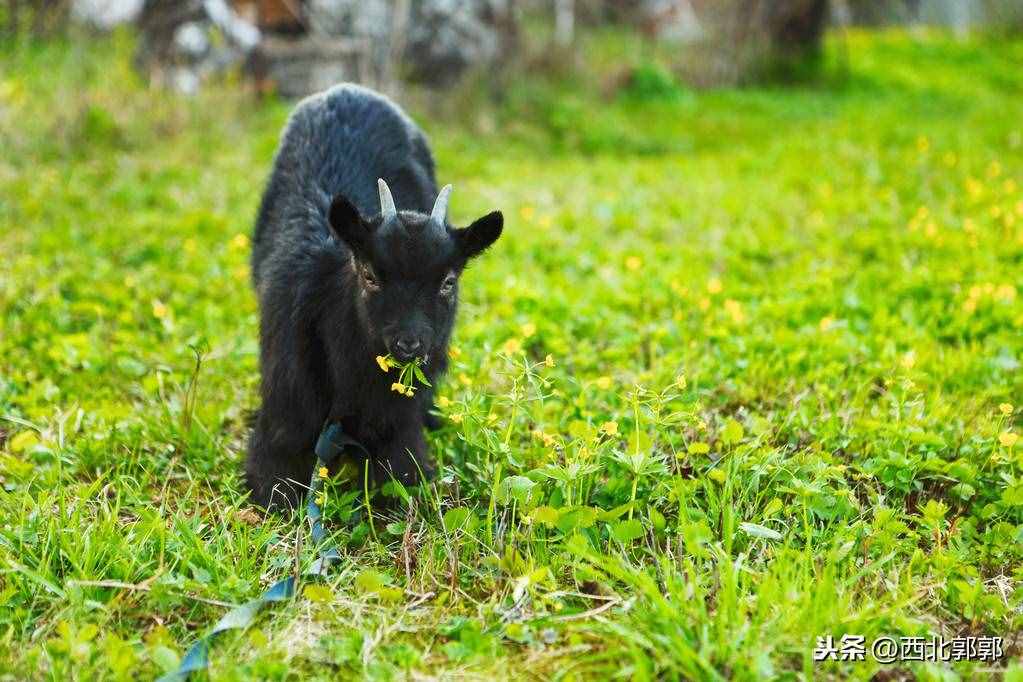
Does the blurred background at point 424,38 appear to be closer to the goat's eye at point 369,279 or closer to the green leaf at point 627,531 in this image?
the goat's eye at point 369,279

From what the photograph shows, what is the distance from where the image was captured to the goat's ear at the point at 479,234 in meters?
3.21

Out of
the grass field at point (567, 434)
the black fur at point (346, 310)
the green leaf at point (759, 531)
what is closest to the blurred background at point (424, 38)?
the grass field at point (567, 434)

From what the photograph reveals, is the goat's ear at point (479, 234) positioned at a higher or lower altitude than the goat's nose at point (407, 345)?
higher

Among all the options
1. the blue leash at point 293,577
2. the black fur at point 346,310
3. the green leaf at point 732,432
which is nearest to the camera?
the blue leash at point 293,577

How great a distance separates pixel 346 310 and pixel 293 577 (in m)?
0.96

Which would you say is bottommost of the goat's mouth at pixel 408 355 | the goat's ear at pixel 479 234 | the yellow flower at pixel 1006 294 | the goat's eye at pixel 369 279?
the yellow flower at pixel 1006 294

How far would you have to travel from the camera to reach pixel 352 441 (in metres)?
3.38

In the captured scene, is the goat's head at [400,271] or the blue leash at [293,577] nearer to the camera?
the blue leash at [293,577]

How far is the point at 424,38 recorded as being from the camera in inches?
433

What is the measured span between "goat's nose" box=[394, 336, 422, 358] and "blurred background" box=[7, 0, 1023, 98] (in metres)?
6.57

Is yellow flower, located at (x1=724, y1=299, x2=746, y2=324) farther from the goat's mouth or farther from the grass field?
the goat's mouth

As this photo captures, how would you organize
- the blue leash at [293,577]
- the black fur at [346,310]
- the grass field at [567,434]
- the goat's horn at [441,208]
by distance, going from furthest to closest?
the goat's horn at [441,208] → the black fur at [346,310] → the grass field at [567,434] → the blue leash at [293,577]

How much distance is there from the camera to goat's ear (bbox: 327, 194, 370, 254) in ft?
9.80

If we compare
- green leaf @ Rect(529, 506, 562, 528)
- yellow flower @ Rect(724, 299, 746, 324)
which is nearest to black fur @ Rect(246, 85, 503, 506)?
green leaf @ Rect(529, 506, 562, 528)
